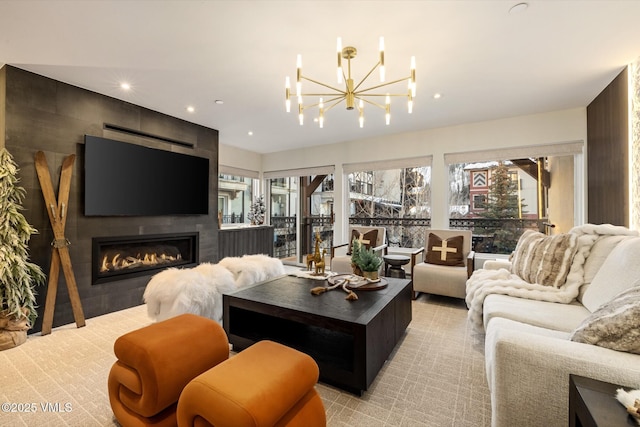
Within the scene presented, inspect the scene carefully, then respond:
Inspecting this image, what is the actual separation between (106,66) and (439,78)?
10.4 ft

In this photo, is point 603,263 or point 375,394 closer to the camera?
point 375,394

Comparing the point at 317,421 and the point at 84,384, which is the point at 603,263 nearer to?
the point at 317,421

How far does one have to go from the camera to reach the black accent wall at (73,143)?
2.66m

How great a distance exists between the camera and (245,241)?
5215 millimetres

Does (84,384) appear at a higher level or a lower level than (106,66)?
lower

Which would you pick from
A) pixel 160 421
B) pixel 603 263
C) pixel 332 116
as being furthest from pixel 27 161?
pixel 603 263

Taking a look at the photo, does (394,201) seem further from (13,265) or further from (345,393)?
(13,265)

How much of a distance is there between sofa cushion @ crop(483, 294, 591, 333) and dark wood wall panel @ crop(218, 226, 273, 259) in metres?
3.90

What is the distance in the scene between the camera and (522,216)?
416 cm

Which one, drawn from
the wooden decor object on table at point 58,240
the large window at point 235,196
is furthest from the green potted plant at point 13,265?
the large window at point 235,196

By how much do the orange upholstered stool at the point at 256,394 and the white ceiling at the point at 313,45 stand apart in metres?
2.10

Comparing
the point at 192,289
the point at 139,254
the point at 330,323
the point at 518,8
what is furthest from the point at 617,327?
the point at 139,254

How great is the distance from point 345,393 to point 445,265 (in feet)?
8.14

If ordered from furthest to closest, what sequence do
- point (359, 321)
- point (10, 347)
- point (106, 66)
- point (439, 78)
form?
point (439, 78), point (106, 66), point (10, 347), point (359, 321)
